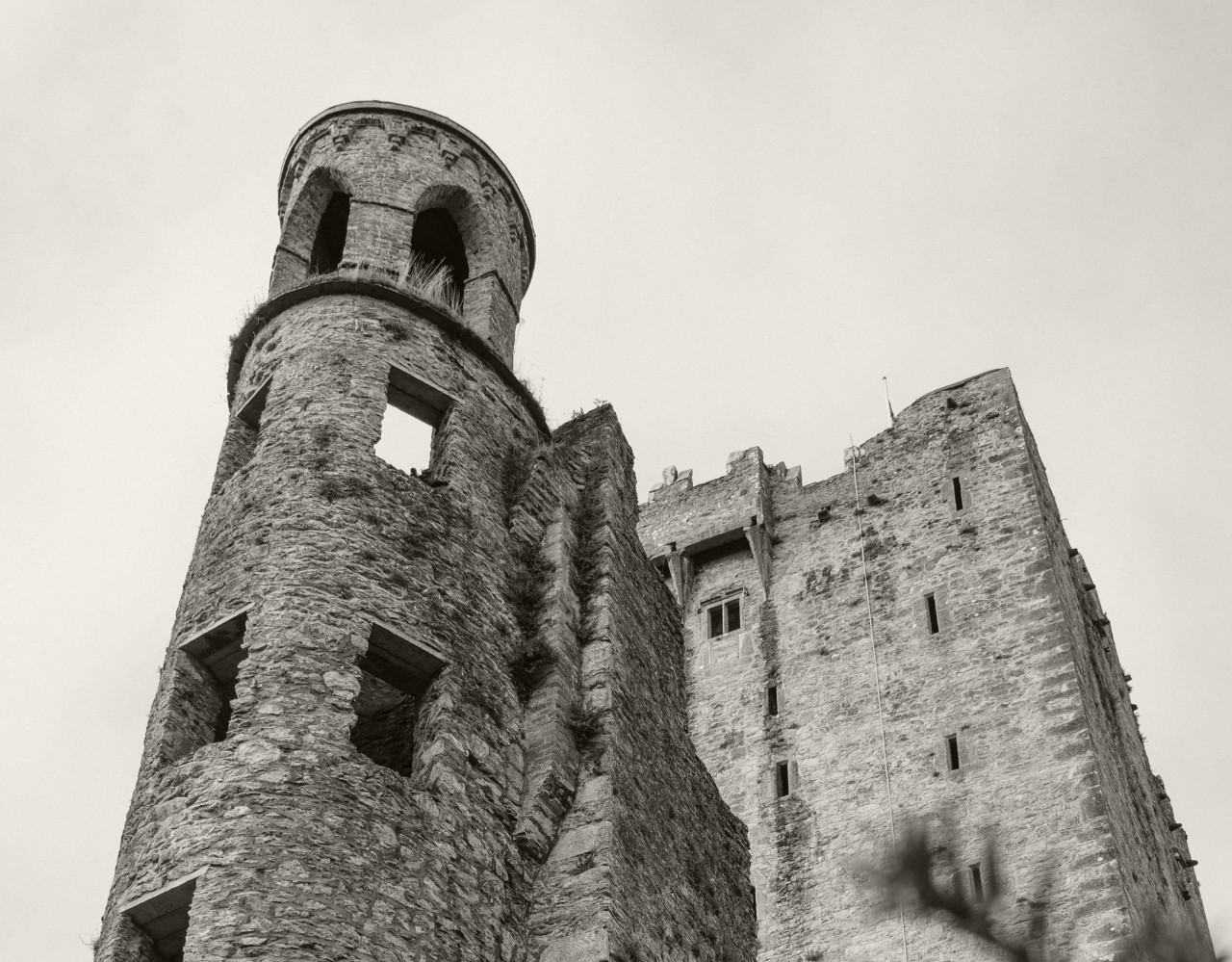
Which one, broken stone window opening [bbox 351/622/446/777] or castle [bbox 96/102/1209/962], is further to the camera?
broken stone window opening [bbox 351/622/446/777]

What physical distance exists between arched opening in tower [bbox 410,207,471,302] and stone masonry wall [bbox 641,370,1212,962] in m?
8.61

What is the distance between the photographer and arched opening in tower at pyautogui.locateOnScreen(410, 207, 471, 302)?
16.1 metres

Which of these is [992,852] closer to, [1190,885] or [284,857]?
[284,857]

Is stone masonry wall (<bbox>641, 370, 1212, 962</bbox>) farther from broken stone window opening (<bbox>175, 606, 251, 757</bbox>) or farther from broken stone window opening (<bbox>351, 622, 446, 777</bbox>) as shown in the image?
broken stone window opening (<bbox>175, 606, 251, 757</bbox>)

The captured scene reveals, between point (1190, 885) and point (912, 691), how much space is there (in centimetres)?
687

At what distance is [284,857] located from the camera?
8.69 metres

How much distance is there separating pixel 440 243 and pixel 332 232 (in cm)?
106

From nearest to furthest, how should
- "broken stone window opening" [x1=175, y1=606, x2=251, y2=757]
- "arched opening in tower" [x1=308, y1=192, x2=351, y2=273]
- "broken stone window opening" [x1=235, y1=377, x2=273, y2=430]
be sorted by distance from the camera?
"broken stone window opening" [x1=175, y1=606, x2=251, y2=757] → "broken stone window opening" [x1=235, y1=377, x2=273, y2=430] → "arched opening in tower" [x1=308, y1=192, x2=351, y2=273]

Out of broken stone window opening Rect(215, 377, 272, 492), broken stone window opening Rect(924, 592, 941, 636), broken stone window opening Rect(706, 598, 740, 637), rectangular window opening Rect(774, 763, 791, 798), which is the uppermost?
broken stone window opening Rect(706, 598, 740, 637)

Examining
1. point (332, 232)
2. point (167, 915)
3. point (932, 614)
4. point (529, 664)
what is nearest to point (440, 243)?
point (332, 232)

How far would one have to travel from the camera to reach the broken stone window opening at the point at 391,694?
33.9 feet

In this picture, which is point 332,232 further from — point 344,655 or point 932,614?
point 932,614

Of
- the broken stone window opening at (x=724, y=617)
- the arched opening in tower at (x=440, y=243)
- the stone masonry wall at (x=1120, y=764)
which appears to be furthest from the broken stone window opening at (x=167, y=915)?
the broken stone window opening at (x=724, y=617)

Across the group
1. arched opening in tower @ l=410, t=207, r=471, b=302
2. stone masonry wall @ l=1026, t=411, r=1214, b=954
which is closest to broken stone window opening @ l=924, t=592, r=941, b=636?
stone masonry wall @ l=1026, t=411, r=1214, b=954
